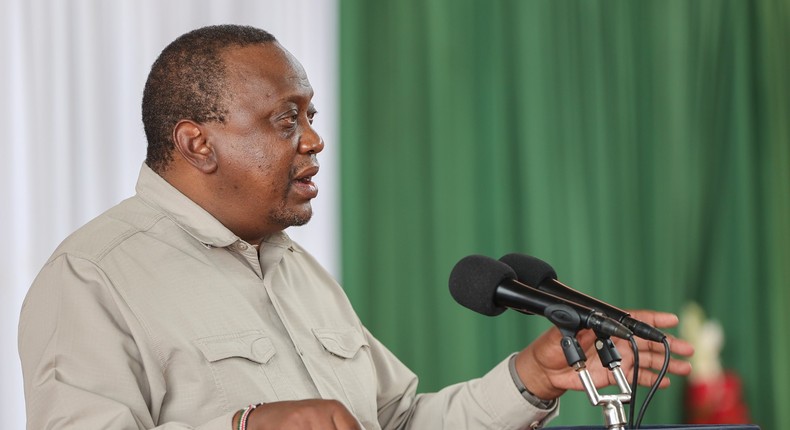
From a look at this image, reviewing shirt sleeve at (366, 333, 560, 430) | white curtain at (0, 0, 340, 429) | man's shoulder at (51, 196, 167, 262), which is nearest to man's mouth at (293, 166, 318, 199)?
man's shoulder at (51, 196, 167, 262)

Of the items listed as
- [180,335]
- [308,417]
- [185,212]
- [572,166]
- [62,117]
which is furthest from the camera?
[572,166]

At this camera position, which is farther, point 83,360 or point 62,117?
point 62,117

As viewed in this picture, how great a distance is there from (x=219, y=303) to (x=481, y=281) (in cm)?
48

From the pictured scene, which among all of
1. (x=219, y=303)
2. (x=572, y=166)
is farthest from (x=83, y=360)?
(x=572, y=166)

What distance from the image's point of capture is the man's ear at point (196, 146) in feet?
5.72

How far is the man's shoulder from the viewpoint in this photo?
1558 millimetres

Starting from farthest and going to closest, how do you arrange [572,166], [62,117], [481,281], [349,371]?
[572,166]
[62,117]
[349,371]
[481,281]

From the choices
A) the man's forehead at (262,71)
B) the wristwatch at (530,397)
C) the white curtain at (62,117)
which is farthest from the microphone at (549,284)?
the white curtain at (62,117)

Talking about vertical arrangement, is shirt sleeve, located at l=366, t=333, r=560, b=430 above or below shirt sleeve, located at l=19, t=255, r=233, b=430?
below

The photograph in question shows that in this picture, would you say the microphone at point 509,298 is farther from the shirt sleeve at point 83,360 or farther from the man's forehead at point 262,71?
the man's forehead at point 262,71

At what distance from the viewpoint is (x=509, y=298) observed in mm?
1371

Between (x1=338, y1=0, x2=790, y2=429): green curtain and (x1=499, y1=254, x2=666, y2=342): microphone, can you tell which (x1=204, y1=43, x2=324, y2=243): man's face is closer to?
(x1=499, y1=254, x2=666, y2=342): microphone

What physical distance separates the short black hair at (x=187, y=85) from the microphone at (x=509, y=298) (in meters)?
0.58

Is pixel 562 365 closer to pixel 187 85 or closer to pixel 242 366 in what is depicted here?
pixel 242 366
